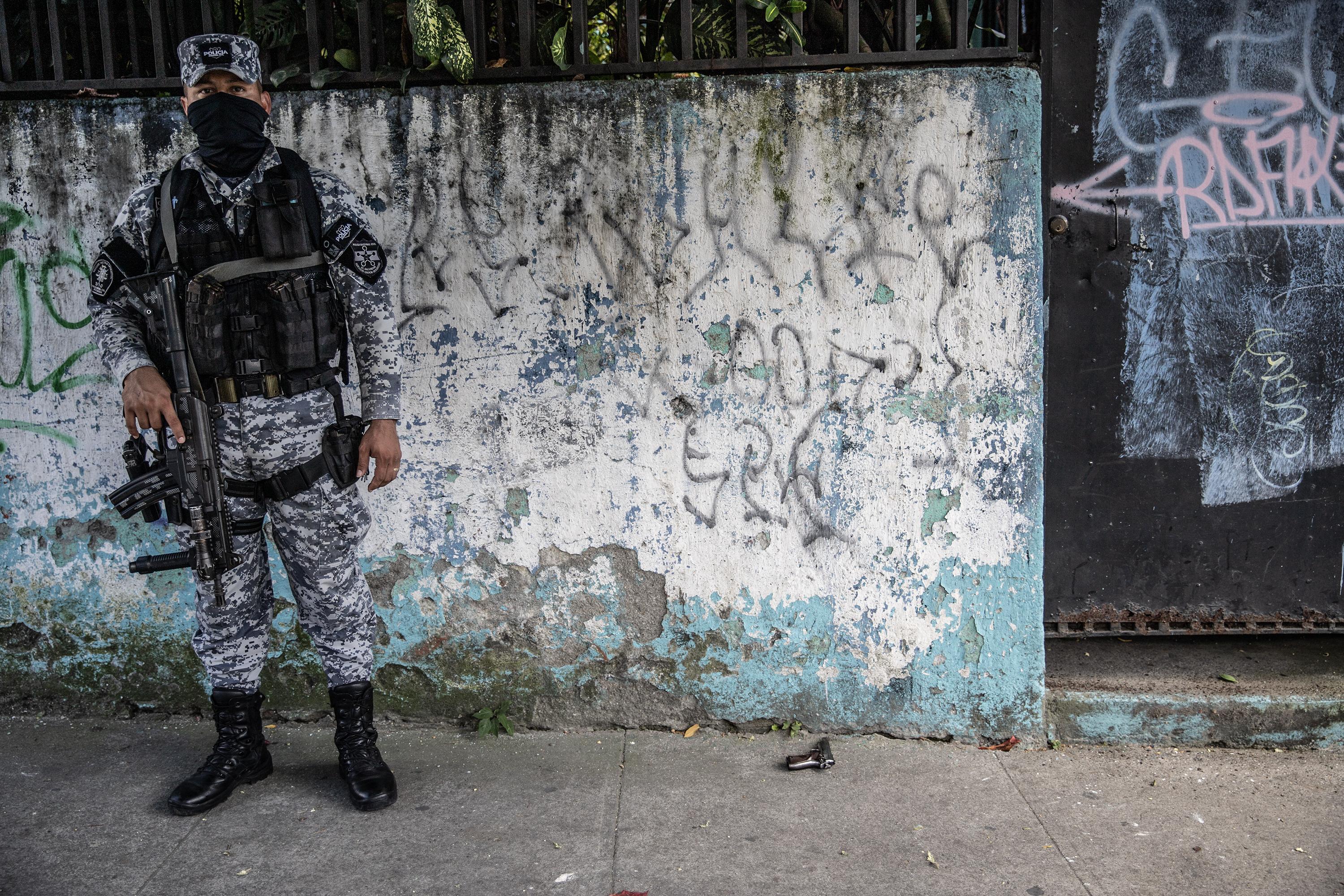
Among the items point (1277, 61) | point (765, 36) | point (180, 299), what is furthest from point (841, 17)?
point (180, 299)

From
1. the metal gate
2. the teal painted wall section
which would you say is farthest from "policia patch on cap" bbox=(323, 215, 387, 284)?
the teal painted wall section

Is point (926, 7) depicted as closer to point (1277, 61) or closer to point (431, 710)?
point (1277, 61)

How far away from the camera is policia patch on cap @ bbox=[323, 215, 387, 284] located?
2.49 m

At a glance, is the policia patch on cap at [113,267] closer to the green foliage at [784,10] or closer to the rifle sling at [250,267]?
the rifle sling at [250,267]

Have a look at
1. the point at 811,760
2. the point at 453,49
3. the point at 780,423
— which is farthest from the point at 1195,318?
the point at 453,49

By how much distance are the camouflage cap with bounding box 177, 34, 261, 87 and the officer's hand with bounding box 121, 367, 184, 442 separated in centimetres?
75

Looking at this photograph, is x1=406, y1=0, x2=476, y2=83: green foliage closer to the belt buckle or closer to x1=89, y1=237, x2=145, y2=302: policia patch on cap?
x1=89, y1=237, x2=145, y2=302: policia patch on cap

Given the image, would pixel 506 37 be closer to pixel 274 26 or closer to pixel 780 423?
pixel 274 26

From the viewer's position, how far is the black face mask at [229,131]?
7.85ft

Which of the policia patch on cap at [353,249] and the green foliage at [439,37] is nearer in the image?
the policia patch on cap at [353,249]

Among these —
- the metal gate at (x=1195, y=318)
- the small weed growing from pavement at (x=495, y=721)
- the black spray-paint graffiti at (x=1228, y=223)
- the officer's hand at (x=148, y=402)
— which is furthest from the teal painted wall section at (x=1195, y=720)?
the officer's hand at (x=148, y=402)

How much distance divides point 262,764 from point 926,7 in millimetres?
2986

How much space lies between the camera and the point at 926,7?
2.93m

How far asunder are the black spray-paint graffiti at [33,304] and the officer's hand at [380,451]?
40.8 inches
